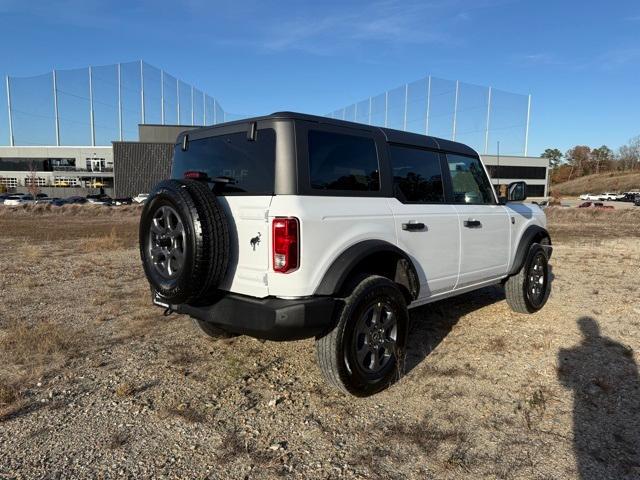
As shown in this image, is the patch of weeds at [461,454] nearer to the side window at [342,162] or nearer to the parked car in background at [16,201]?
the side window at [342,162]

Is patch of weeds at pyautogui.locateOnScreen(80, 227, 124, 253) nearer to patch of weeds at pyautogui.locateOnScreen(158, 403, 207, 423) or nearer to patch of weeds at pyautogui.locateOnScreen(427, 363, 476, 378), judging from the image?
patch of weeds at pyautogui.locateOnScreen(158, 403, 207, 423)

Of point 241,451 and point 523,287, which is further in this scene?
point 523,287

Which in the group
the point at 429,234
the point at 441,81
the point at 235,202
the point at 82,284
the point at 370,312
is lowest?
the point at 82,284

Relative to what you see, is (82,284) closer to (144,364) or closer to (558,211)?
(144,364)

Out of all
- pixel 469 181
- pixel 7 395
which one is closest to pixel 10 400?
pixel 7 395

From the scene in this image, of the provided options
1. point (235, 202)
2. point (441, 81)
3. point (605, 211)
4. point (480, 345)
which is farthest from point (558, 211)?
point (441, 81)

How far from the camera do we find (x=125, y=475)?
252 cm

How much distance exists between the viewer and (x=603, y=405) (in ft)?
11.0

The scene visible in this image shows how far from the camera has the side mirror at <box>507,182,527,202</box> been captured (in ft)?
17.2

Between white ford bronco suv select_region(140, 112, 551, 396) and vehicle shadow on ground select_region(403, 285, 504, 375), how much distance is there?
0.59 m

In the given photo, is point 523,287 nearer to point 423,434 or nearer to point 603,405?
point 603,405

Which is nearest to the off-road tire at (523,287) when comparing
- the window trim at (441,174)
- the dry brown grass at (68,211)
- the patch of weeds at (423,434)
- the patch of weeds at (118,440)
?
the window trim at (441,174)

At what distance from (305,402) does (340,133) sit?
81.6 inches

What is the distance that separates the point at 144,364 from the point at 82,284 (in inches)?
154
